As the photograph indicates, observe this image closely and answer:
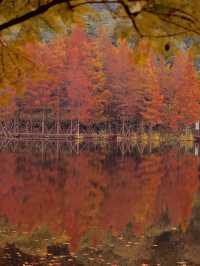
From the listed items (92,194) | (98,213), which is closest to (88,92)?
(92,194)

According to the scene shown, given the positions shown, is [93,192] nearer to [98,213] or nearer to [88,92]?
[98,213]

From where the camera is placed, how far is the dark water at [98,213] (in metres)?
13.2

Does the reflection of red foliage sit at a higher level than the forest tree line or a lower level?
lower

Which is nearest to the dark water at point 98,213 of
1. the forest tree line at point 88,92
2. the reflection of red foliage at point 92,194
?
the reflection of red foliage at point 92,194

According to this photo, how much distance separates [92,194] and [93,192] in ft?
1.65

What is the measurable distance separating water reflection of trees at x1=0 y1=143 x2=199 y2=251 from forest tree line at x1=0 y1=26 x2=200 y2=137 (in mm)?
19106

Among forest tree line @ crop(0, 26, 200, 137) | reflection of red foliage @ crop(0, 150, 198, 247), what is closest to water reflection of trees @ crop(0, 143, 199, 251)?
reflection of red foliage @ crop(0, 150, 198, 247)

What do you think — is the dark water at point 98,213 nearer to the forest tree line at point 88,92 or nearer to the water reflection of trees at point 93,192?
the water reflection of trees at point 93,192

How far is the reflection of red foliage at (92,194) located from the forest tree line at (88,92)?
68.6 ft

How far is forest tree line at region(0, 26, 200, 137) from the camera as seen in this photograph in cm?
5484

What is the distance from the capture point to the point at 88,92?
55.8m

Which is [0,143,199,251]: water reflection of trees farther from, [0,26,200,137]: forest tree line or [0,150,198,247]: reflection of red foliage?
[0,26,200,137]: forest tree line

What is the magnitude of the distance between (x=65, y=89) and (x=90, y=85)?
2.83 meters

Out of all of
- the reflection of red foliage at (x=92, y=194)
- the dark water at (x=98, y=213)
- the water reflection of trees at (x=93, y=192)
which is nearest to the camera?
the dark water at (x=98, y=213)
